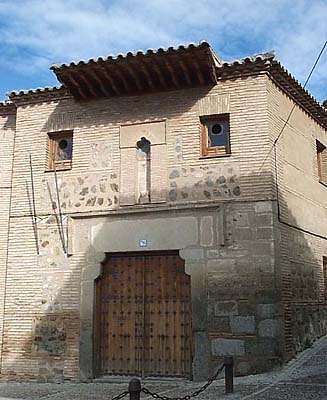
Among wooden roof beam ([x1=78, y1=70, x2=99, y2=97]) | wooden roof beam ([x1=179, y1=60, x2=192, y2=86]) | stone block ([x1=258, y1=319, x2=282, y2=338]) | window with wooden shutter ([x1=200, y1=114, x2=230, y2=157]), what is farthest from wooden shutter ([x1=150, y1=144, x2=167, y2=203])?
stone block ([x1=258, y1=319, x2=282, y2=338])

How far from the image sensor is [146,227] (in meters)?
9.40

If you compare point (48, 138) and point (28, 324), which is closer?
point (28, 324)

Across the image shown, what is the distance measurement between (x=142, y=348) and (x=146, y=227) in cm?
204

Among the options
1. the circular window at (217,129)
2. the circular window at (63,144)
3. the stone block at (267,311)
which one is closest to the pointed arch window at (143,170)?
the circular window at (217,129)

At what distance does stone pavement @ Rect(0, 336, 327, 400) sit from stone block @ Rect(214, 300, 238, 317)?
40.1 inches

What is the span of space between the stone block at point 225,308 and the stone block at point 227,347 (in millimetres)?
408

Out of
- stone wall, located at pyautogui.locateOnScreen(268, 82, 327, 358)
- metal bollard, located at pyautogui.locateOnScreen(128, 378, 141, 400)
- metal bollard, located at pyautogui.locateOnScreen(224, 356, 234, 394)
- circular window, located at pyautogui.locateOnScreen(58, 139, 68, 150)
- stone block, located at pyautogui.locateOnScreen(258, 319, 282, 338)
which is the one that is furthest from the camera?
circular window, located at pyautogui.locateOnScreen(58, 139, 68, 150)

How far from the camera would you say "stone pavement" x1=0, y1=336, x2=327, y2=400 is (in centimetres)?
709

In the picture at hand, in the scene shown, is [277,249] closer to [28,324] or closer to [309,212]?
[309,212]

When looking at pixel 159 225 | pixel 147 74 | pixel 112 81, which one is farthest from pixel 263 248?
pixel 112 81

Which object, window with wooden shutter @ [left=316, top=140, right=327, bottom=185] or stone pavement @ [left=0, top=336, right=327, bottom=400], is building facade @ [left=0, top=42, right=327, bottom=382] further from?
window with wooden shutter @ [left=316, top=140, right=327, bottom=185]

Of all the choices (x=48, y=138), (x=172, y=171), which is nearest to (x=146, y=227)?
(x=172, y=171)

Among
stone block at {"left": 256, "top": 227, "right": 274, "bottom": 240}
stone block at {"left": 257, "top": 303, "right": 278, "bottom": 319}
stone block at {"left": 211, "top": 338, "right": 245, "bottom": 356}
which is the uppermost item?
stone block at {"left": 256, "top": 227, "right": 274, "bottom": 240}

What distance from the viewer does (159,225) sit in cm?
934
